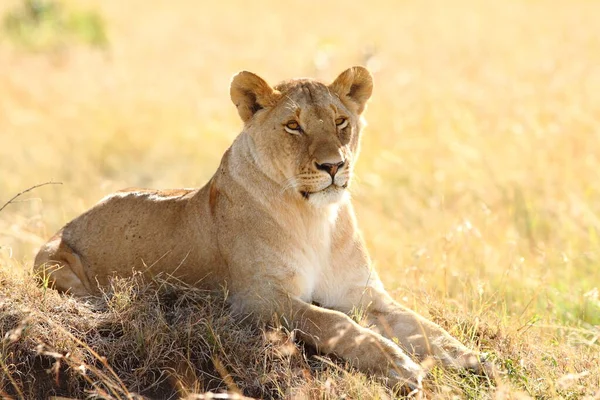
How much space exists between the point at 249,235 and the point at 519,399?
5.55 ft

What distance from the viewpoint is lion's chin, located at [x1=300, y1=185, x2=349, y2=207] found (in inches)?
184

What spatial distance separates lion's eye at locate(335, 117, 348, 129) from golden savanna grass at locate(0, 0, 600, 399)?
1.03 m

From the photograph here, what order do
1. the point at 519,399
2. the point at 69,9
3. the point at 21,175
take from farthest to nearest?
the point at 69,9
the point at 21,175
the point at 519,399

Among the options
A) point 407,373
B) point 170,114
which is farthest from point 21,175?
point 407,373

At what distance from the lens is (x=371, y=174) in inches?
378

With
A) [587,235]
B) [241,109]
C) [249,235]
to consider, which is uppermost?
[241,109]

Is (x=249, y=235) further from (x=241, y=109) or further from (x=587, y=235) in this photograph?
(x=587, y=235)

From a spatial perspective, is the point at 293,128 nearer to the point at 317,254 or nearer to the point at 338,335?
the point at 317,254

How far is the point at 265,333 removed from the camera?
4477 mm

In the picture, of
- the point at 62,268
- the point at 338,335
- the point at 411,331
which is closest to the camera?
the point at 338,335

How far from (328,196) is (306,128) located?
14.9 inches

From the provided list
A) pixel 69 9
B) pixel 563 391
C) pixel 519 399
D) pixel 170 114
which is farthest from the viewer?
pixel 69 9

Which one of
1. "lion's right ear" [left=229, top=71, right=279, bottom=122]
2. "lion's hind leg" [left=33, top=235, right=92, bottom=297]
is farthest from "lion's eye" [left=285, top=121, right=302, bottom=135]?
"lion's hind leg" [left=33, top=235, right=92, bottom=297]

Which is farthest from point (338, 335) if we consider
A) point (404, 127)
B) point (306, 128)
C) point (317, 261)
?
point (404, 127)
